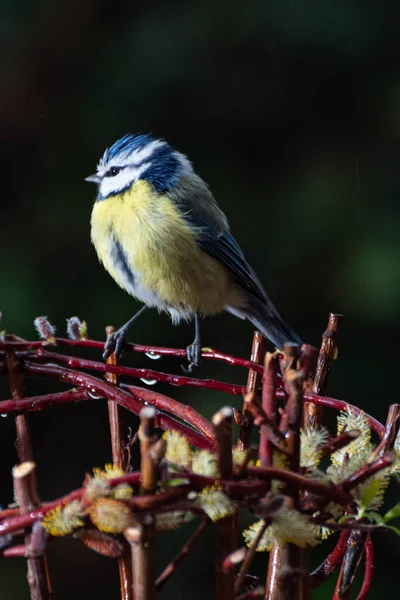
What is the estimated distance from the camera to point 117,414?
693 millimetres

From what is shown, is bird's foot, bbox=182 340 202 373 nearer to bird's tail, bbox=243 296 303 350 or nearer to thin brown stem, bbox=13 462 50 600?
bird's tail, bbox=243 296 303 350

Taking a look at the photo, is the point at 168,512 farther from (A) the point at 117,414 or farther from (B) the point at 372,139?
(B) the point at 372,139

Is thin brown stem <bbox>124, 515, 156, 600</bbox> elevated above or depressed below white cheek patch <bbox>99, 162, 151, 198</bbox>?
below

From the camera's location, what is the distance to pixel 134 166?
1.28 metres

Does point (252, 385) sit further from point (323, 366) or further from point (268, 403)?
point (268, 403)

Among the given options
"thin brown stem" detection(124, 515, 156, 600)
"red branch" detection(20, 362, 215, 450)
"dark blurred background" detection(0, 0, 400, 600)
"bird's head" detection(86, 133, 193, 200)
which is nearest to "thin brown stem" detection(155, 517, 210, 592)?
"thin brown stem" detection(124, 515, 156, 600)

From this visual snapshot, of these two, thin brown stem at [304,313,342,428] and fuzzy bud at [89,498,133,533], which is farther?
thin brown stem at [304,313,342,428]

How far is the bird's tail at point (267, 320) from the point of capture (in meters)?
1.41

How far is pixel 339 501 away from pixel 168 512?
0.10 meters

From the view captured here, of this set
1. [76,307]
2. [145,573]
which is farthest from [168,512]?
[76,307]

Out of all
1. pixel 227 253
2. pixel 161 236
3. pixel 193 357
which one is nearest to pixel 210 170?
pixel 227 253

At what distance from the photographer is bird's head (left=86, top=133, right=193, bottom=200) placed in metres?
1.26

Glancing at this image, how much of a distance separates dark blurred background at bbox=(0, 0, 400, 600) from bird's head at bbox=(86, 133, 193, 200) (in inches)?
21.6

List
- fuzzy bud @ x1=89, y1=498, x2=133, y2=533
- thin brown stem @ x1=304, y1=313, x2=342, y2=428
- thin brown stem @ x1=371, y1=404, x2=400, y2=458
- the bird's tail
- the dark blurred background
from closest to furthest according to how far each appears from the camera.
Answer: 1. fuzzy bud @ x1=89, y1=498, x2=133, y2=533
2. thin brown stem @ x1=371, y1=404, x2=400, y2=458
3. thin brown stem @ x1=304, y1=313, x2=342, y2=428
4. the bird's tail
5. the dark blurred background
